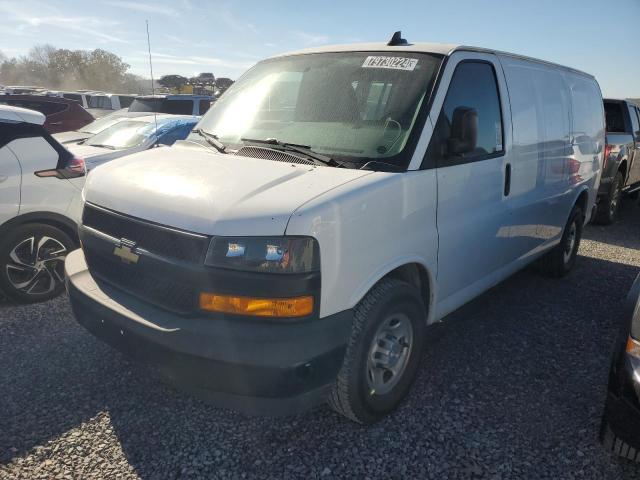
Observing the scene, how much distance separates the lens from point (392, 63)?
309 cm

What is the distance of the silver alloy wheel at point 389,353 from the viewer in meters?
2.71

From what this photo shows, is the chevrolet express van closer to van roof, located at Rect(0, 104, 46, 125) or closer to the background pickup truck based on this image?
van roof, located at Rect(0, 104, 46, 125)

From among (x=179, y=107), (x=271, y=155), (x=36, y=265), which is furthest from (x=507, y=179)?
(x=179, y=107)

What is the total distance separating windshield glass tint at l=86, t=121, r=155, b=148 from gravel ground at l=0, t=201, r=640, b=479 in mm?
4204

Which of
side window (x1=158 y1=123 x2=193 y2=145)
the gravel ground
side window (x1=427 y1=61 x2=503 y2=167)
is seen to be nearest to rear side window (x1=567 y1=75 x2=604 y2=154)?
side window (x1=427 y1=61 x2=503 y2=167)

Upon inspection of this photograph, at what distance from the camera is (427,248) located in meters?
2.91

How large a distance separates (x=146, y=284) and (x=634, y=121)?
10238 millimetres

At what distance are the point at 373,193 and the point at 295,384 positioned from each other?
0.98 metres

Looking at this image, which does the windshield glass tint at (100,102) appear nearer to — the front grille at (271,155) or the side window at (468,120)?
the front grille at (271,155)

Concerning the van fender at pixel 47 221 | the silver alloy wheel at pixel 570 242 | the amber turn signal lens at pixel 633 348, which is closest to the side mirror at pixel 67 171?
the van fender at pixel 47 221

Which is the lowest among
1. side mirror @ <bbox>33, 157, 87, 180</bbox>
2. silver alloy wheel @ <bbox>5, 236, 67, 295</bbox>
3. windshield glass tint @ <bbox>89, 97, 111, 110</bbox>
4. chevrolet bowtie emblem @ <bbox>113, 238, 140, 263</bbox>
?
silver alloy wheel @ <bbox>5, 236, 67, 295</bbox>

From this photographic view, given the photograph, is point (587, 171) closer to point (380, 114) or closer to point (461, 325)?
point (461, 325)

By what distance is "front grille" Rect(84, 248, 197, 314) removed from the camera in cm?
233

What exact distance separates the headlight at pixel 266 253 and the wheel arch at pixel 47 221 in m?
2.93
